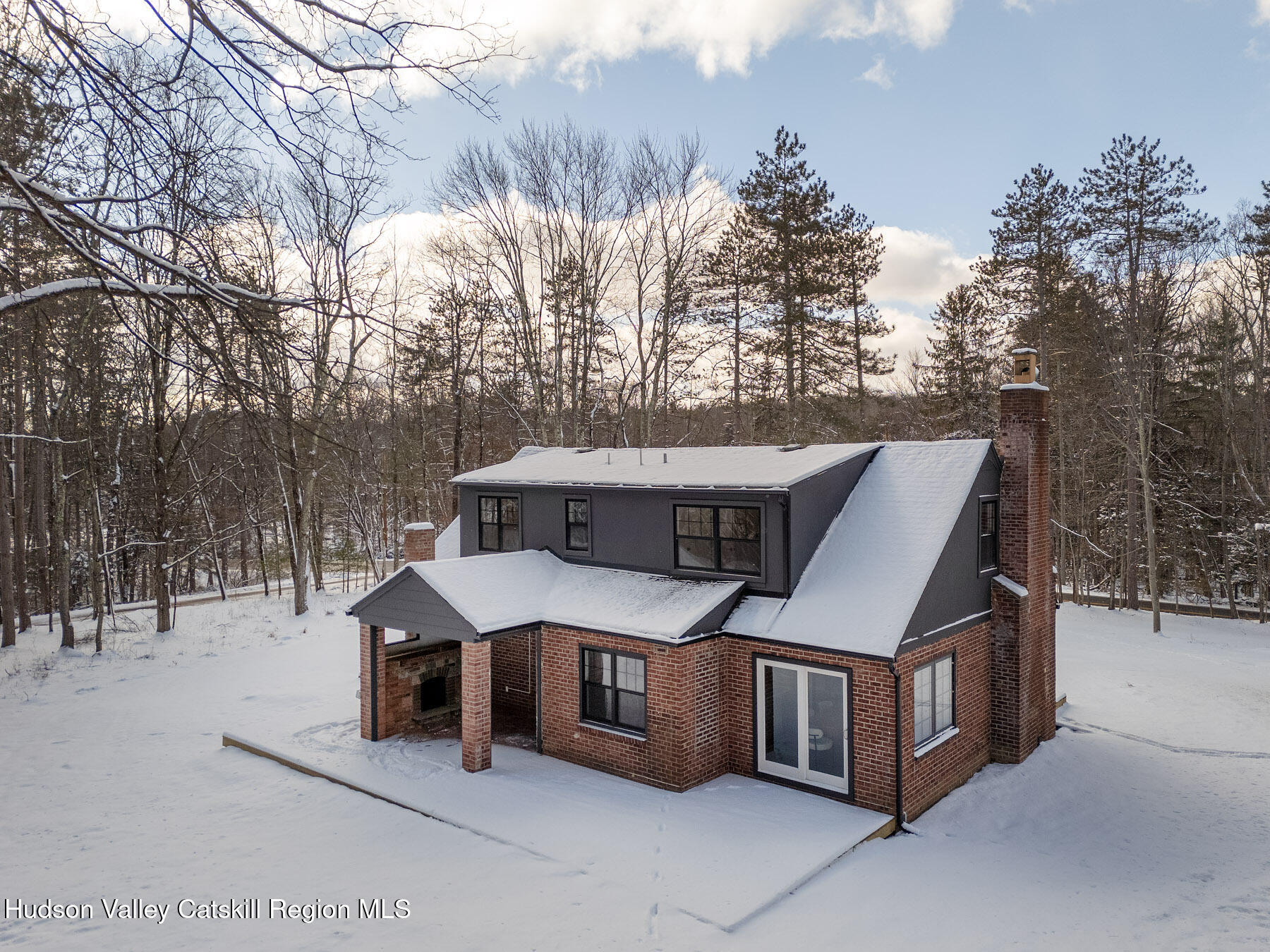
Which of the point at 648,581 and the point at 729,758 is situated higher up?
the point at 648,581

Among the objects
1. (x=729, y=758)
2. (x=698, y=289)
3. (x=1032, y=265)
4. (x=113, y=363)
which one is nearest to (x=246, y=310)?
(x=729, y=758)

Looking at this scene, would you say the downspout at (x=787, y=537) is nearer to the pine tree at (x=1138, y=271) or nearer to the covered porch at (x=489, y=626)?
the covered porch at (x=489, y=626)

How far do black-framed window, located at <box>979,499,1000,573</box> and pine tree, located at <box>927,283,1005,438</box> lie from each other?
1606 centimetres

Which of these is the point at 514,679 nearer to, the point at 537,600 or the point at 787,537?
the point at 537,600

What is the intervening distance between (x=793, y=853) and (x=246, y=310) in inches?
291

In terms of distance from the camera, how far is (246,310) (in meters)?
4.55

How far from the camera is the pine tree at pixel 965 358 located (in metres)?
26.5

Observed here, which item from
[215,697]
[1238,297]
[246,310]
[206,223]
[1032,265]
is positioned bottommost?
[215,697]

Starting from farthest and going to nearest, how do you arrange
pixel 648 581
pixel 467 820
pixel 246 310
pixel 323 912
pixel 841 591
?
pixel 648 581
pixel 841 591
pixel 467 820
pixel 323 912
pixel 246 310

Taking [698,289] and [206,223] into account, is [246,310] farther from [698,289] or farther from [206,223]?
[698,289]

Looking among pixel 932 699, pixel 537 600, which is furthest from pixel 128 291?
pixel 932 699

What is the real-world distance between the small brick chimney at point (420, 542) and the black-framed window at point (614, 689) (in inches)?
262

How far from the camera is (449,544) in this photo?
53.7 feet

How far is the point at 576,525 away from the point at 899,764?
644 centimetres
